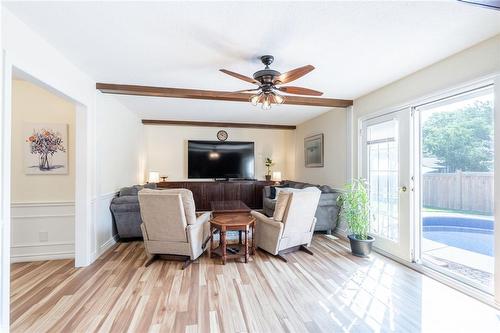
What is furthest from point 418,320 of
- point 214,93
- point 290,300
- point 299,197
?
point 214,93

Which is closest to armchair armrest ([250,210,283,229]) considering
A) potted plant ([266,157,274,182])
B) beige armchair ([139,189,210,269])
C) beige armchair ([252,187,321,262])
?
beige armchair ([252,187,321,262])

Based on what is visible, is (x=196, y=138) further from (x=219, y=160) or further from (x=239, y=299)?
(x=239, y=299)

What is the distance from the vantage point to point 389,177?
3.35m

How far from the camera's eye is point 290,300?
217cm

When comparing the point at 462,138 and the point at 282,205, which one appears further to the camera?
the point at 282,205

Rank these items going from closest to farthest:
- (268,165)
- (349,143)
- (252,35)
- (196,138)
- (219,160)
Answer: (252,35)
(349,143)
(219,160)
(196,138)
(268,165)

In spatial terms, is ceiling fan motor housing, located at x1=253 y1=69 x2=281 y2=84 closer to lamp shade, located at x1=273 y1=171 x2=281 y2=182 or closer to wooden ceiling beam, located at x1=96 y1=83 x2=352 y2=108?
wooden ceiling beam, located at x1=96 y1=83 x2=352 y2=108

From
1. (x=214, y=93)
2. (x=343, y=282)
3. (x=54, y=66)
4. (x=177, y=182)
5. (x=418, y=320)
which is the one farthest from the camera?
(x=177, y=182)

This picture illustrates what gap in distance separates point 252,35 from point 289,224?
7.54 ft

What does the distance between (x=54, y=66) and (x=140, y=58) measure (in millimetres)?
841

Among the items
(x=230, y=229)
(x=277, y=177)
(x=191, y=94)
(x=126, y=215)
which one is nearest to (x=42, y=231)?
(x=126, y=215)

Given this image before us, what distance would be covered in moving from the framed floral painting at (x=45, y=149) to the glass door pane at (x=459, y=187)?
486 centimetres

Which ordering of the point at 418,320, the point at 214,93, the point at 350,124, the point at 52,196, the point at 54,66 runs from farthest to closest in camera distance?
1. the point at 350,124
2. the point at 214,93
3. the point at 52,196
4. the point at 54,66
5. the point at 418,320

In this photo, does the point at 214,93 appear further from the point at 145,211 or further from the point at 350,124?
the point at 350,124
